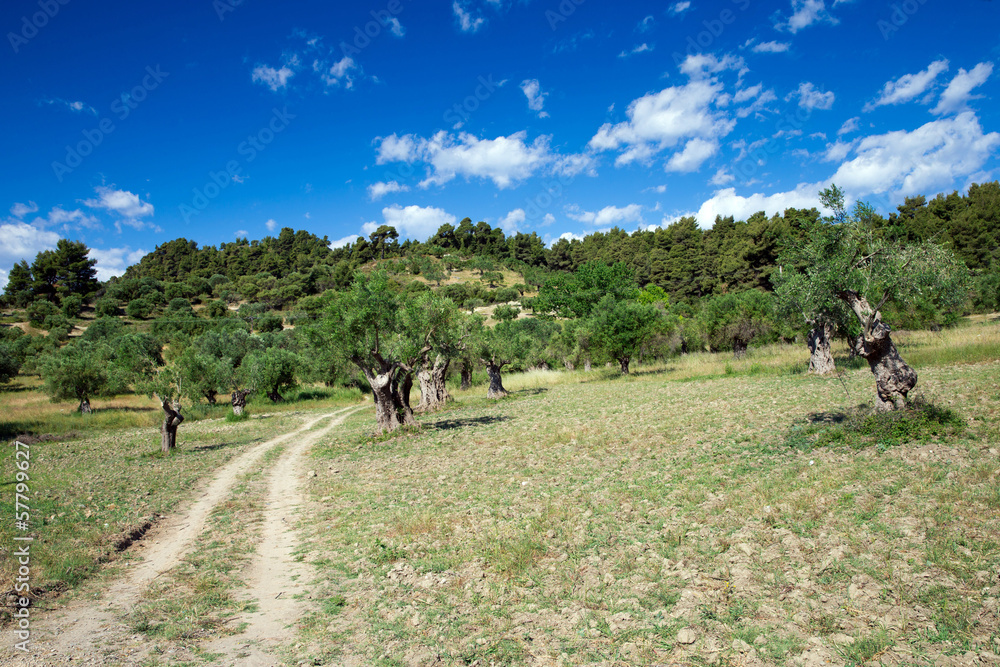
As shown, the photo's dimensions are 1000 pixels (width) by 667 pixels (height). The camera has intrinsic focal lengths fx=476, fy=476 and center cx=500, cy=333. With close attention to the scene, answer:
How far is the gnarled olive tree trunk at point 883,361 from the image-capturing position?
13062 millimetres

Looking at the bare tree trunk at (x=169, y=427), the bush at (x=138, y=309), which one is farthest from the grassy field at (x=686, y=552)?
the bush at (x=138, y=309)

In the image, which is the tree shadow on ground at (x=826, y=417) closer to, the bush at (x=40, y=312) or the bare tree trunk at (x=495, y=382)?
the bare tree trunk at (x=495, y=382)

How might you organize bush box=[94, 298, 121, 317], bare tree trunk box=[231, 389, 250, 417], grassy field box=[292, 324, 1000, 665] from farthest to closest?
bush box=[94, 298, 121, 317], bare tree trunk box=[231, 389, 250, 417], grassy field box=[292, 324, 1000, 665]

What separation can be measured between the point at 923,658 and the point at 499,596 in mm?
5250

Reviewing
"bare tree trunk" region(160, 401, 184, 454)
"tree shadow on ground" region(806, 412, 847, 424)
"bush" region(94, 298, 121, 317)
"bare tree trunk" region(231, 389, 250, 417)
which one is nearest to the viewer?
"tree shadow on ground" region(806, 412, 847, 424)

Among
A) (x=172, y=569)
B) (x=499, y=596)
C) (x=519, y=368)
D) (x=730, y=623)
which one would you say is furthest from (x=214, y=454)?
(x=519, y=368)

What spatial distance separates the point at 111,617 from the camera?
7699 mm

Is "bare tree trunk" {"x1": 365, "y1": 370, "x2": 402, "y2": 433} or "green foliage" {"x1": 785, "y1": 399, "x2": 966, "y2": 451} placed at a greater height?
"bare tree trunk" {"x1": 365, "y1": 370, "x2": 402, "y2": 433}

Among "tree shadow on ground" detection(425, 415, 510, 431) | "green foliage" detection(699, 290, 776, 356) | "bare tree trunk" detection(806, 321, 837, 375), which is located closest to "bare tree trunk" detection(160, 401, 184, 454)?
"tree shadow on ground" detection(425, 415, 510, 431)

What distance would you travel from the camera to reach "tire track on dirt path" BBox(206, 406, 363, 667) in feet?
22.0

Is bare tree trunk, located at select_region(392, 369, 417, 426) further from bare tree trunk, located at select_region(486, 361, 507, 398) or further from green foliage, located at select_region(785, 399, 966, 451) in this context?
green foliage, located at select_region(785, 399, 966, 451)

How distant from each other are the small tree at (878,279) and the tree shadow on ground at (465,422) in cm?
1764

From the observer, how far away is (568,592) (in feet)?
24.6

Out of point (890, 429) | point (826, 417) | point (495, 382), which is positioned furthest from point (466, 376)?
point (890, 429)
